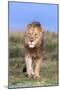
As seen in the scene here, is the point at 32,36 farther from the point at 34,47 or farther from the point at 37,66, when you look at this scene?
the point at 37,66

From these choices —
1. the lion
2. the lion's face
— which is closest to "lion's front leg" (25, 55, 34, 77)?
the lion

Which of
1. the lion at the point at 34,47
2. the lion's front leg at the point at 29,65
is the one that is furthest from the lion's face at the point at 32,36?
the lion's front leg at the point at 29,65

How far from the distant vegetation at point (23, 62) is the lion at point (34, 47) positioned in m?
0.05

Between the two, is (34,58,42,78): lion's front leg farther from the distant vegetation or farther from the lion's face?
the lion's face

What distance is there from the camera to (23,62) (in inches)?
102

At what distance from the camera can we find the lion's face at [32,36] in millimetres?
2623

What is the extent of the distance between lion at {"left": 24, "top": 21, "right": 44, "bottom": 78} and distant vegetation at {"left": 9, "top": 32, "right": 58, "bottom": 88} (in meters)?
0.05

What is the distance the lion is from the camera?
2.62m

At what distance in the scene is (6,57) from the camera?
8.40 ft

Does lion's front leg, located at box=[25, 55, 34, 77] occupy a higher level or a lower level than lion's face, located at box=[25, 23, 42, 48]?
lower

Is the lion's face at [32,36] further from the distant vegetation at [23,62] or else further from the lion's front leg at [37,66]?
the lion's front leg at [37,66]

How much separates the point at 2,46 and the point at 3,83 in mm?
450

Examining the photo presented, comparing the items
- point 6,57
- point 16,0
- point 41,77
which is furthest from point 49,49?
point 16,0

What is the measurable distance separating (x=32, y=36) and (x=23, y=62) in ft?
1.13
